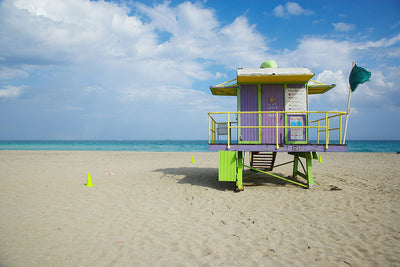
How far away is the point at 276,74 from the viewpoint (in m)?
9.19

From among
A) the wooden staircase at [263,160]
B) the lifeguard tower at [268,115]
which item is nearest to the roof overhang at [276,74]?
the lifeguard tower at [268,115]

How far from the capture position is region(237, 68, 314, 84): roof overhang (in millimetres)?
9211

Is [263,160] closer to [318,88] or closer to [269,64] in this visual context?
[318,88]

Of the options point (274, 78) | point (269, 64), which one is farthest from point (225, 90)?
point (274, 78)

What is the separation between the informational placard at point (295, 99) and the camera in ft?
32.8

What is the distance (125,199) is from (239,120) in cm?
571

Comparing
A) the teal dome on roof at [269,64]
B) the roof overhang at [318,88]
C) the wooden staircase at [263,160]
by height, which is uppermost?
the teal dome on roof at [269,64]

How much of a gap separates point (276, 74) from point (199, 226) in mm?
6592

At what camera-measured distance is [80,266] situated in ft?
13.5

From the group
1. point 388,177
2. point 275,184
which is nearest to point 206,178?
point 275,184

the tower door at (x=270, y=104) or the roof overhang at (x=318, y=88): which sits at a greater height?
the roof overhang at (x=318, y=88)

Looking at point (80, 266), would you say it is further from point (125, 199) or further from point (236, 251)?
point (125, 199)

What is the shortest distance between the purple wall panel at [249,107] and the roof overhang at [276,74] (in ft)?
2.06

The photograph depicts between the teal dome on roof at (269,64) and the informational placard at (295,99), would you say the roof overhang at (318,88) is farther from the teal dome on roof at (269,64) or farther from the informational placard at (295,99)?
the teal dome on roof at (269,64)
